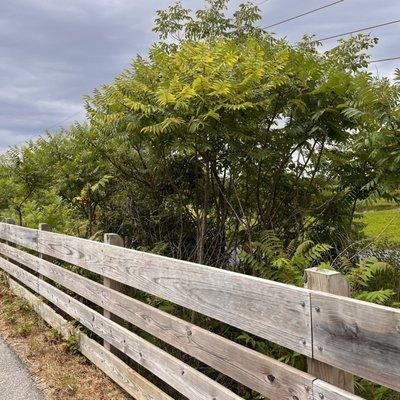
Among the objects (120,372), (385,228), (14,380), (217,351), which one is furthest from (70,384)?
(385,228)

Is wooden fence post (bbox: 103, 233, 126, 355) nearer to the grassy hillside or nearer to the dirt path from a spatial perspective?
the dirt path

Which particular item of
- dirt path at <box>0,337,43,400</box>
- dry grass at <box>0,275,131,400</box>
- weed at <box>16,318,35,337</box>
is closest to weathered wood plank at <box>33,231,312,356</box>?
dry grass at <box>0,275,131,400</box>

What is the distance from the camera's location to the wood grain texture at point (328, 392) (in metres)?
1.93

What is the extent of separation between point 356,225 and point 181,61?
3.18m

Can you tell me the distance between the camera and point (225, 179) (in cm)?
530

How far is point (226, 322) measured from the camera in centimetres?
268

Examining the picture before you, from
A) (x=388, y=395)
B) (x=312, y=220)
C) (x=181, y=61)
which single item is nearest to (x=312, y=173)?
A: (x=312, y=220)

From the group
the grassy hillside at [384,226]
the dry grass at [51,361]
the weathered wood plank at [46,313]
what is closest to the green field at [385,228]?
the grassy hillside at [384,226]

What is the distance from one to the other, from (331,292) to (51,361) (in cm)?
365

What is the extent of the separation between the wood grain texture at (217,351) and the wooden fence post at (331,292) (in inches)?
2.3

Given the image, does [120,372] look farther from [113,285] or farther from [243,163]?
[243,163]

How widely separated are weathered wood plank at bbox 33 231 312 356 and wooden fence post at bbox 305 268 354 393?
0.25 feet

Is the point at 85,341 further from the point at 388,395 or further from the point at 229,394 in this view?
the point at 388,395

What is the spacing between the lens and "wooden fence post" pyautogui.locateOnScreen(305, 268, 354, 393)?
208 cm
